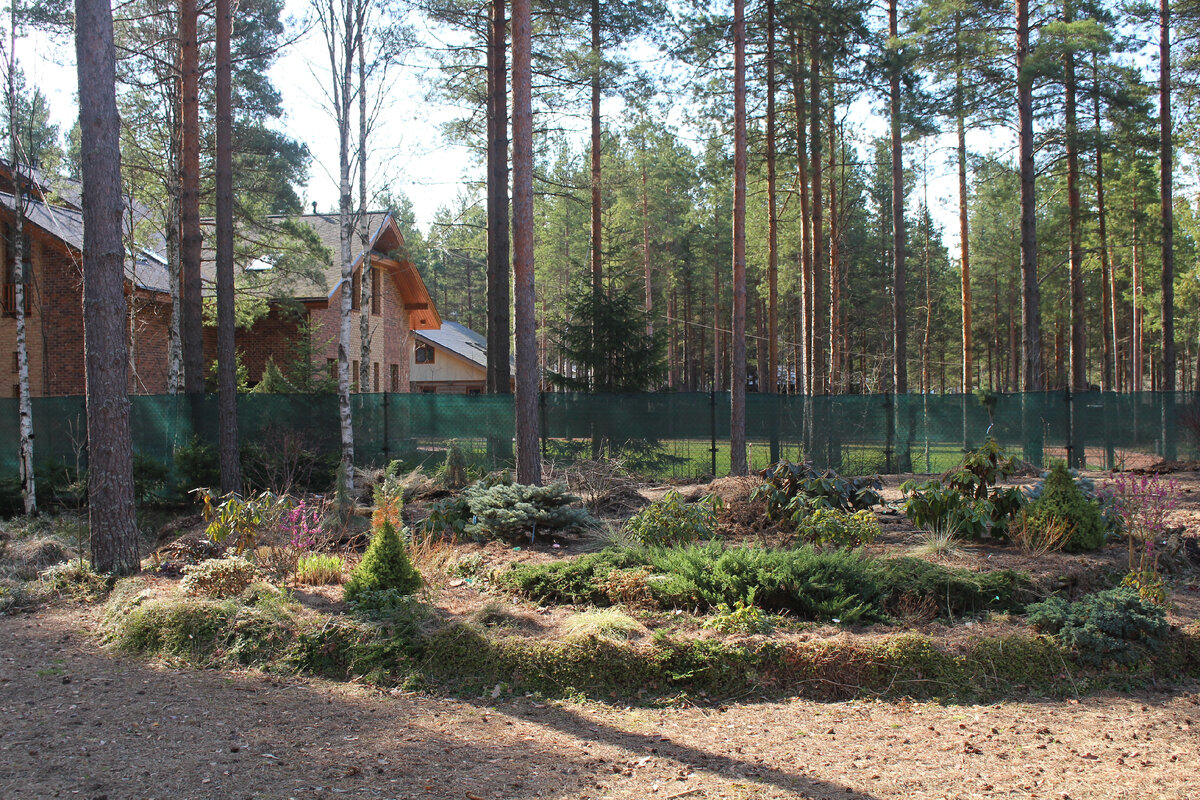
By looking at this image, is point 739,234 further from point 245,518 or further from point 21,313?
point 21,313

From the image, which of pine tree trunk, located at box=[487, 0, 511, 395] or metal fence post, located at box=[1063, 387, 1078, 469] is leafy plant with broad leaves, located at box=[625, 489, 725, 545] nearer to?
pine tree trunk, located at box=[487, 0, 511, 395]

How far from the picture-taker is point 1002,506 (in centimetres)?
787

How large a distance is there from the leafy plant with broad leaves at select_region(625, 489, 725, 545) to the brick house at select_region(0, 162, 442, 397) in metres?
9.96

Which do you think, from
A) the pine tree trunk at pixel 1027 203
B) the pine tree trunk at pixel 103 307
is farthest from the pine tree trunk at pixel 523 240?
the pine tree trunk at pixel 1027 203

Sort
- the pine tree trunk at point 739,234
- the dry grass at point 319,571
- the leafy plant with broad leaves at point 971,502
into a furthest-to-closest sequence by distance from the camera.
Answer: the pine tree trunk at point 739,234 → the leafy plant with broad leaves at point 971,502 → the dry grass at point 319,571

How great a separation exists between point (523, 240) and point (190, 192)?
710cm

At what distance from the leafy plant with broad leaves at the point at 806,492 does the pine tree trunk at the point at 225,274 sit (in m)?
7.70

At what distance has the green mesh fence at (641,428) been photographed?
14.1 m

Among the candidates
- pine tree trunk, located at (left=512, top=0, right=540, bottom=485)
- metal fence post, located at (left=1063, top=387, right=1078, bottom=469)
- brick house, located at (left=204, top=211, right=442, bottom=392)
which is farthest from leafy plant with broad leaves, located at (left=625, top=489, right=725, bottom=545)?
brick house, located at (left=204, top=211, right=442, bottom=392)

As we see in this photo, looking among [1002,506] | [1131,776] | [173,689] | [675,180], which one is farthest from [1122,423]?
[675,180]

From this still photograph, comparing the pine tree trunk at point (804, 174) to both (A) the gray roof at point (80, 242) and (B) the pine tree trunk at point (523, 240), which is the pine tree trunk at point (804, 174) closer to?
(B) the pine tree trunk at point (523, 240)

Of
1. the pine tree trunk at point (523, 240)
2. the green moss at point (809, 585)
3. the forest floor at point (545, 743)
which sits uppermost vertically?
the pine tree trunk at point (523, 240)

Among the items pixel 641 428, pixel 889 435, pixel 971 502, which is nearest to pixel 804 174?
pixel 889 435

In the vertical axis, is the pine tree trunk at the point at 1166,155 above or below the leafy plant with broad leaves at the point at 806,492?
above
